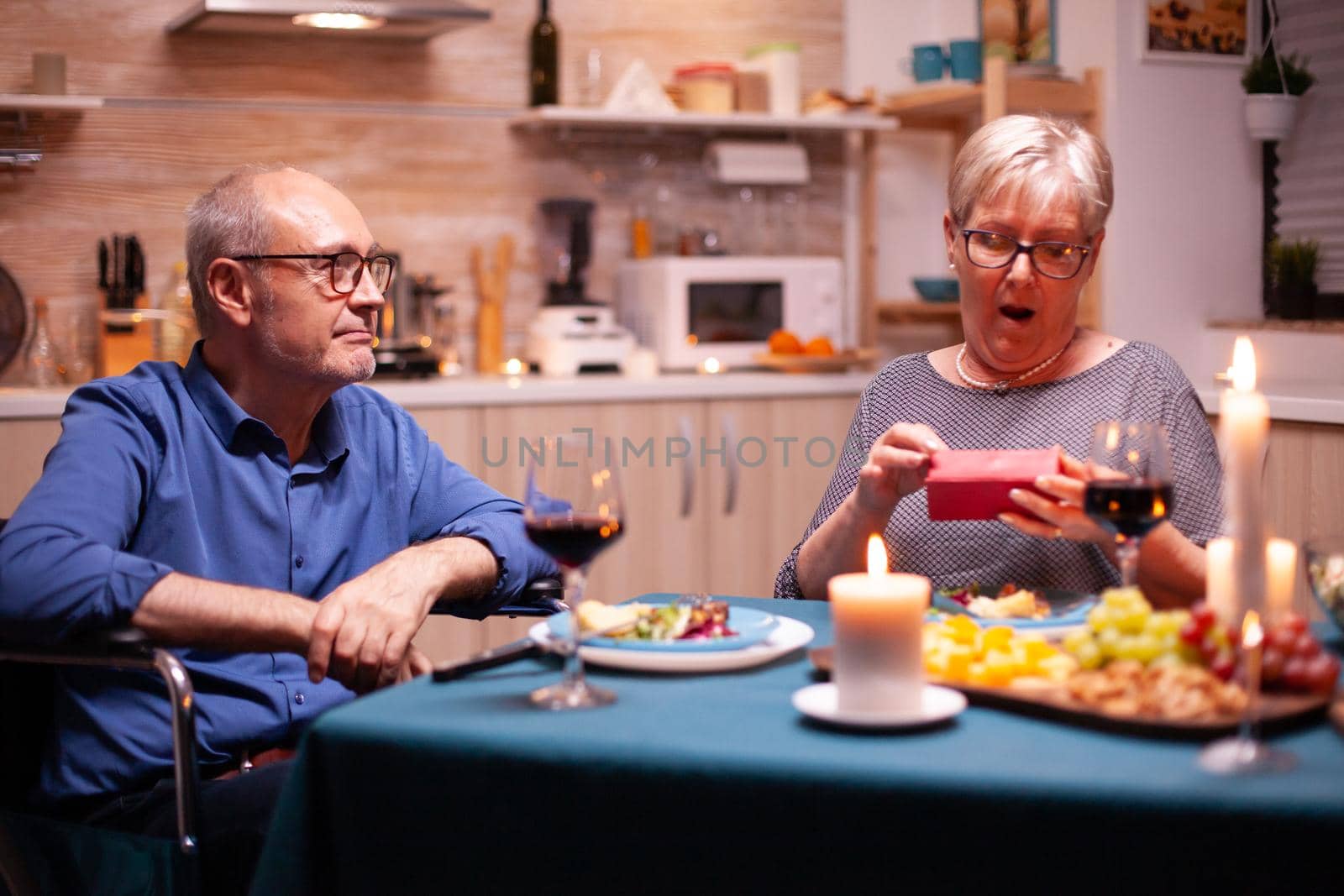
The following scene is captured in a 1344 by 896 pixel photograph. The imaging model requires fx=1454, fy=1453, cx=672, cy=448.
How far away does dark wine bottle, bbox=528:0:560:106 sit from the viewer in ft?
13.6

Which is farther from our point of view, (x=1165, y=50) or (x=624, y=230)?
(x=624, y=230)

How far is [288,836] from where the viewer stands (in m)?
1.17

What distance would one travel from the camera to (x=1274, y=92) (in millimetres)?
3881

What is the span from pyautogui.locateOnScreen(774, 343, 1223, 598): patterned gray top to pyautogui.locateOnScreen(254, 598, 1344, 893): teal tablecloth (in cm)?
72

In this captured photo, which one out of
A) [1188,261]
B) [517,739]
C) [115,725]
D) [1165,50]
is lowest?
[115,725]

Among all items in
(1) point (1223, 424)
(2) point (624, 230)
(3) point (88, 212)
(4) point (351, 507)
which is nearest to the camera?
(1) point (1223, 424)

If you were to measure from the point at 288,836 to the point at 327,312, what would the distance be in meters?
0.96

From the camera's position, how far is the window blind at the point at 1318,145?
12.2 ft

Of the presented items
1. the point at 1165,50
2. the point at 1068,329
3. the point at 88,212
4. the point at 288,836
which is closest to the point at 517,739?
the point at 288,836

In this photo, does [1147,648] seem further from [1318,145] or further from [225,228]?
[1318,145]

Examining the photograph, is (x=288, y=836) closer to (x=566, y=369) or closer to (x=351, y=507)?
(x=351, y=507)

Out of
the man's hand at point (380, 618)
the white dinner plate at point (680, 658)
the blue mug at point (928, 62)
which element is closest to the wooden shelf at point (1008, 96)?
the blue mug at point (928, 62)

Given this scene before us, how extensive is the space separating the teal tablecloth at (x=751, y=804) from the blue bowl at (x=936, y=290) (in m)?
3.22

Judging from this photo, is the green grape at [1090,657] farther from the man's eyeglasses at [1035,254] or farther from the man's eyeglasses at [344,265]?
the man's eyeglasses at [344,265]
